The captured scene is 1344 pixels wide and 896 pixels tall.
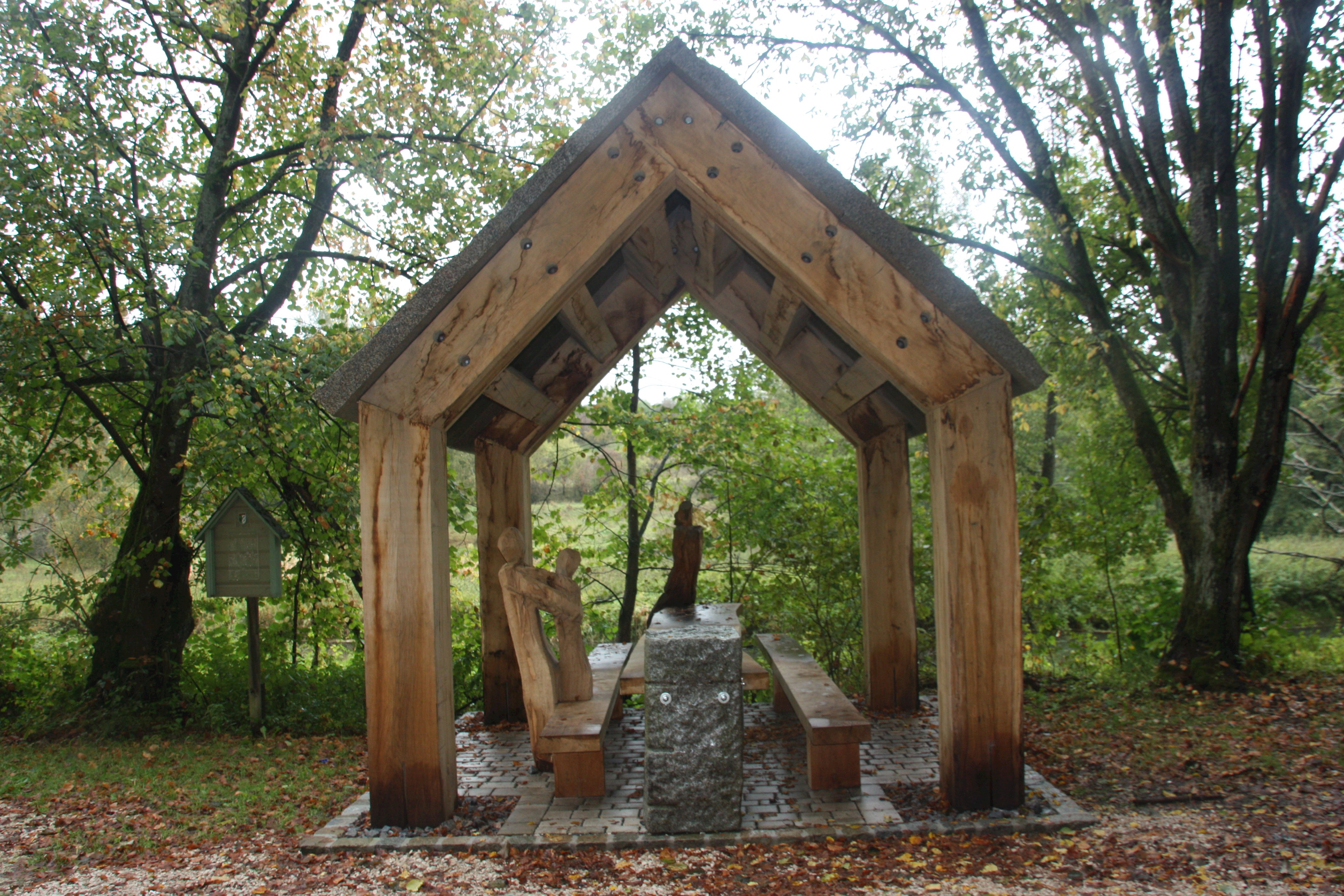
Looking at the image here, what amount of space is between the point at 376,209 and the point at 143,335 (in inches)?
124

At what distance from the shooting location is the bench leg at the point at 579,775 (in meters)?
4.70

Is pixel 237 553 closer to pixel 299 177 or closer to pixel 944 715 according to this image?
pixel 299 177

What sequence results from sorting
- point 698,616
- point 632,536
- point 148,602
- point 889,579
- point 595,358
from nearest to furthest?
point 698,616, point 595,358, point 889,579, point 148,602, point 632,536

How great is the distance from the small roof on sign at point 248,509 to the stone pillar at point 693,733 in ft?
12.6

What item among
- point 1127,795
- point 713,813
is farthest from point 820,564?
point 713,813

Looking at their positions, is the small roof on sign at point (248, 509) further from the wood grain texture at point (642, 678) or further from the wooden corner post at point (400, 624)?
→ the wood grain texture at point (642, 678)

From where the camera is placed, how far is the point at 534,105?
367 inches

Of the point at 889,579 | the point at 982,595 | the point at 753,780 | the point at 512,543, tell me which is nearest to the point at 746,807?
the point at 753,780

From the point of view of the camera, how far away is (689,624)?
16.3 feet

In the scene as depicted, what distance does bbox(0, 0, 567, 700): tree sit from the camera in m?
6.52

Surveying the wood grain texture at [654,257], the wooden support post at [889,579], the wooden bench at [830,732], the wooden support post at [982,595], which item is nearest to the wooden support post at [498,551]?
the wood grain texture at [654,257]

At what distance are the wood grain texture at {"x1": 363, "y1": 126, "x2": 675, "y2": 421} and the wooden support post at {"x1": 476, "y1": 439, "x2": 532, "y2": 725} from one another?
2115 millimetres

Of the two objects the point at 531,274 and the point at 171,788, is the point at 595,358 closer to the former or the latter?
the point at 531,274

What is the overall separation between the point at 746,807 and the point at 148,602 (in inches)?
244
